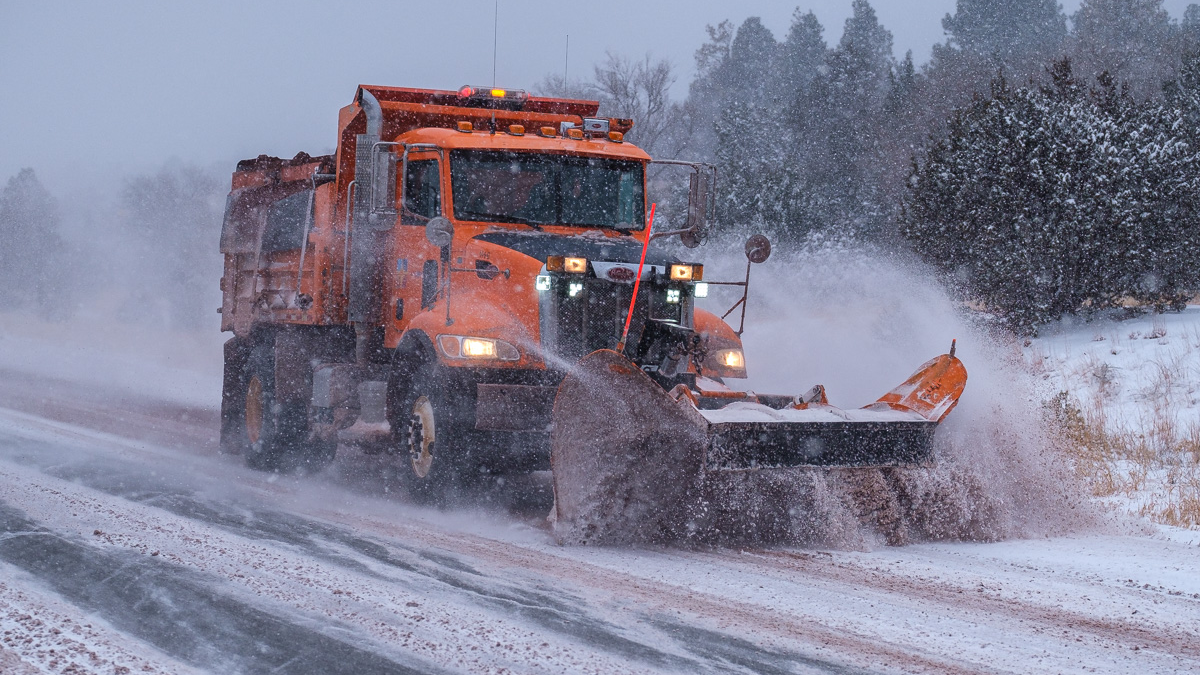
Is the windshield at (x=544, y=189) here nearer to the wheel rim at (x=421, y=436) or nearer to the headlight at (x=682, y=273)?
the headlight at (x=682, y=273)

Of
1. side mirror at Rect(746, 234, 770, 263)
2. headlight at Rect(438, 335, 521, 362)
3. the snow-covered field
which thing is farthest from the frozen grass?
headlight at Rect(438, 335, 521, 362)

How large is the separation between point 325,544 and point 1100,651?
399cm

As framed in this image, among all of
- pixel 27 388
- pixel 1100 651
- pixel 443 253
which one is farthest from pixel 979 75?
pixel 1100 651

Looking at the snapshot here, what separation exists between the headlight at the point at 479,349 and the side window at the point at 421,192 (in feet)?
3.89

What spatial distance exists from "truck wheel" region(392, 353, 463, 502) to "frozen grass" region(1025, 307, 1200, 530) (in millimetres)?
4333

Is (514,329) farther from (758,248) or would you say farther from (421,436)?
(758,248)

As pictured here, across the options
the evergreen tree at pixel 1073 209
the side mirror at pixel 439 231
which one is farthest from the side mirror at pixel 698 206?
the evergreen tree at pixel 1073 209

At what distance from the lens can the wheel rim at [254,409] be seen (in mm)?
11062

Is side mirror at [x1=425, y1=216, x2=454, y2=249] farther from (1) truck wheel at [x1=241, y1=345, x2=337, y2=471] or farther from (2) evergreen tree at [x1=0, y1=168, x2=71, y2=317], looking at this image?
(2) evergreen tree at [x1=0, y1=168, x2=71, y2=317]

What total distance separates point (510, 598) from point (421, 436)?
3076 millimetres

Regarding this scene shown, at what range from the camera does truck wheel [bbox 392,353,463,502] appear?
25.6 feet

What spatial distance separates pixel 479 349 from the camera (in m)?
7.76

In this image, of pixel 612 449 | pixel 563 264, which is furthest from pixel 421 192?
pixel 612 449

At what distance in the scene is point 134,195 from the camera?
37.6 metres
